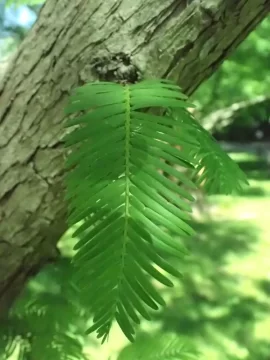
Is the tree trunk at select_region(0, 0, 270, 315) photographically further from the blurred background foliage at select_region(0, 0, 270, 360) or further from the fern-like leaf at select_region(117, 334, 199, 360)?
the fern-like leaf at select_region(117, 334, 199, 360)

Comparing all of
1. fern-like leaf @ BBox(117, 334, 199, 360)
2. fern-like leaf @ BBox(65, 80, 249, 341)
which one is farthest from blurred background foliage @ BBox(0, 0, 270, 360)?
fern-like leaf @ BBox(65, 80, 249, 341)

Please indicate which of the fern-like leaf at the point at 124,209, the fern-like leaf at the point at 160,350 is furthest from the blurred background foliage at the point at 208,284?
the fern-like leaf at the point at 124,209

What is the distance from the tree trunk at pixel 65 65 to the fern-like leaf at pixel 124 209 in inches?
5.0

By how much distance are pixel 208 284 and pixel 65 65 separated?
112cm

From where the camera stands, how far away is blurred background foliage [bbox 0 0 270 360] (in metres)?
0.75

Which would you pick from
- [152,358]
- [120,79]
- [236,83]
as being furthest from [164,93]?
[236,83]

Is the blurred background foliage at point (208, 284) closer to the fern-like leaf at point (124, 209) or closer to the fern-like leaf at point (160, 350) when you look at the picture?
the fern-like leaf at point (160, 350)

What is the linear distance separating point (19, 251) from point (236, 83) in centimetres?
94

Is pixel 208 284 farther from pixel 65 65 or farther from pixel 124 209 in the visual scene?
pixel 124 209

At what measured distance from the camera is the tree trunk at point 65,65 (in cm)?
51

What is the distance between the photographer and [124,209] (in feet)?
1.20

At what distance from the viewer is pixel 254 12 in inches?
20.1

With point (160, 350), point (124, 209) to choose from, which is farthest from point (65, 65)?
point (160, 350)

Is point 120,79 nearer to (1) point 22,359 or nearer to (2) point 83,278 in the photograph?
(2) point 83,278
